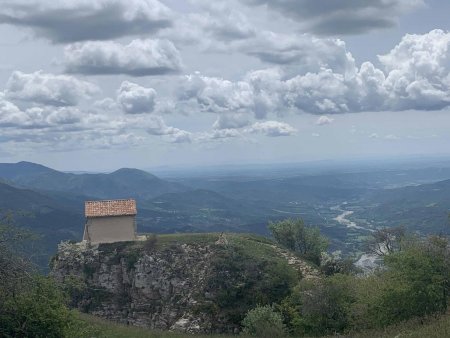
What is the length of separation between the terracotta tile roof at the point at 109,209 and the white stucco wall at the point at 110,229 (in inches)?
29.0

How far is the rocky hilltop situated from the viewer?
4772 centimetres

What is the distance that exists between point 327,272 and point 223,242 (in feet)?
40.2

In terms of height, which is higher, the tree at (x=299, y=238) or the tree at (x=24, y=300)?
the tree at (x=24, y=300)

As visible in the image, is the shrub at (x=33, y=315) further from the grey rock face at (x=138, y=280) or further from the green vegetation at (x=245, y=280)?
the grey rock face at (x=138, y=280)

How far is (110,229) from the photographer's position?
5847cm

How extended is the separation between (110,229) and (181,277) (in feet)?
37.4

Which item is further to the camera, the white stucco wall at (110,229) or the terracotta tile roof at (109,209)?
the white stucco wall at (110,229)

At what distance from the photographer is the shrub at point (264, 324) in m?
30.2

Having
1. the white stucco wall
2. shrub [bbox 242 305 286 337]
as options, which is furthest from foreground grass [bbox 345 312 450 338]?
the white stucco wall

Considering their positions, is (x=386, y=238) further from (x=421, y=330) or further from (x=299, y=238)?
(x=421, y=330)

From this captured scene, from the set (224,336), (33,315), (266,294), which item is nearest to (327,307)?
(224,336)

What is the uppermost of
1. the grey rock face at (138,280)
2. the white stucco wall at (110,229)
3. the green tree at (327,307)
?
the white stucco wall at (110,229)

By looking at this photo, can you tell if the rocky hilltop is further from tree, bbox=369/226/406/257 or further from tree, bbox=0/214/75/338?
tree, bbox=0/214/75/338

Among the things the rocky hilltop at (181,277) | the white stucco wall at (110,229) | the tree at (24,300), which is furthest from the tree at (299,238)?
the tree at (24,300)
